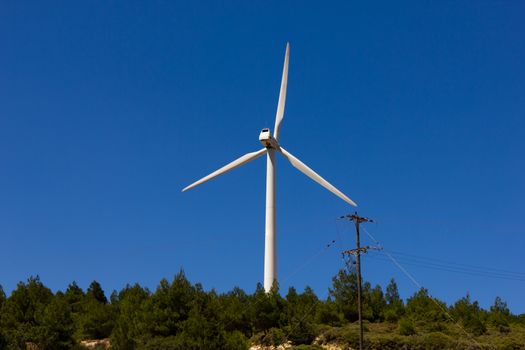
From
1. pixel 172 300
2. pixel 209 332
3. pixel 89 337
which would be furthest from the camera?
pixel 89 337

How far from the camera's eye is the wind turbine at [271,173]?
9062 centimetres

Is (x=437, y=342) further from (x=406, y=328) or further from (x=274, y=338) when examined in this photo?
(x=274, y=338)

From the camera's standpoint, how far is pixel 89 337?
8606cm

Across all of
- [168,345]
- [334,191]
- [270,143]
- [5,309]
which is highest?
[270,143]

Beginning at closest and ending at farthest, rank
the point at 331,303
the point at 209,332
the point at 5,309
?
the point at 209,332
the point at 5,309
the point at 331,303

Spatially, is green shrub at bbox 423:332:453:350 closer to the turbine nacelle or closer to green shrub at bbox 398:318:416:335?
green shrub at bbox 398:318:416:335

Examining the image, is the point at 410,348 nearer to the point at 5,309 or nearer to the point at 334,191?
the point at 334,191

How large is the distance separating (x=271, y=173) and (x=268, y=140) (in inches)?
182

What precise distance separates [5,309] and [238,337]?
2754 centimetres

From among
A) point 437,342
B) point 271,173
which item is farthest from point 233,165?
point 437,342

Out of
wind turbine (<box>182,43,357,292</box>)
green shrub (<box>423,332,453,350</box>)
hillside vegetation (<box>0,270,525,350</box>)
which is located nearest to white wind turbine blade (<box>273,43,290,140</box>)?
wind turbine (<box>182,43,357,292</box>)

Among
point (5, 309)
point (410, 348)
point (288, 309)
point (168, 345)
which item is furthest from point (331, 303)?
point (5, 309)

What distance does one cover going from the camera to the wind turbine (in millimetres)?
90625

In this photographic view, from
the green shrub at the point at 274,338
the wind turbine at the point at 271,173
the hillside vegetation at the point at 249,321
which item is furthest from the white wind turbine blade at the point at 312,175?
the green shrub at the point at 274,338
